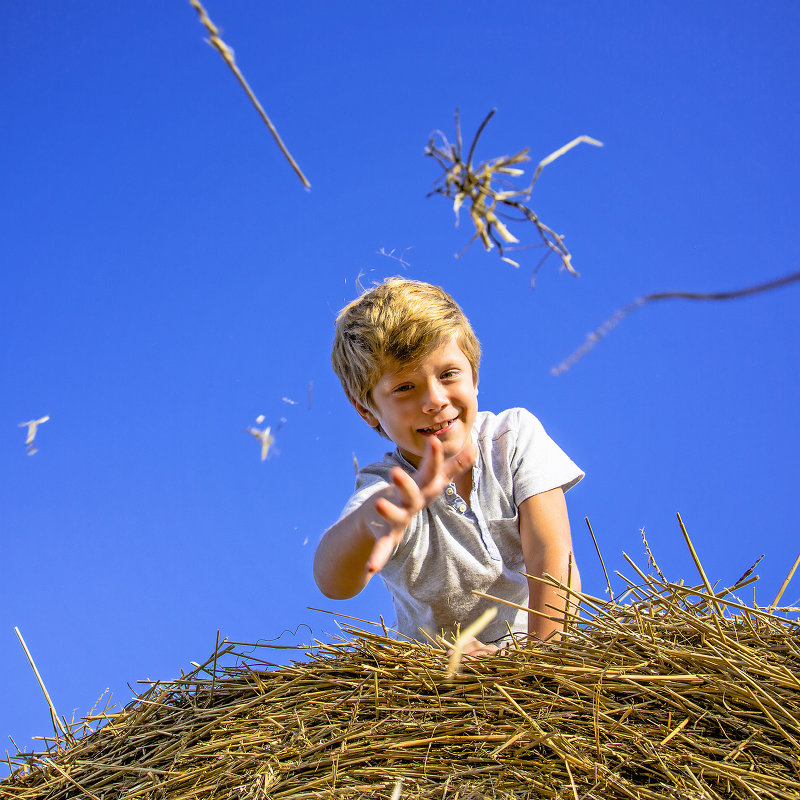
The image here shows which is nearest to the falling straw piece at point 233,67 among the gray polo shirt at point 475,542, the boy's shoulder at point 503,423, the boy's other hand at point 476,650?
→ the boy's other hand at point 476,650

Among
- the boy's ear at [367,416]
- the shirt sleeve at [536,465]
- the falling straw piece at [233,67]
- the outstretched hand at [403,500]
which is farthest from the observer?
the boy's ear at [367,416]

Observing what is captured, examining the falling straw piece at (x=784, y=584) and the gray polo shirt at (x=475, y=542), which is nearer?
the falling straw piece at (x=784, y=584)

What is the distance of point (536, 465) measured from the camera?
8.48 ft

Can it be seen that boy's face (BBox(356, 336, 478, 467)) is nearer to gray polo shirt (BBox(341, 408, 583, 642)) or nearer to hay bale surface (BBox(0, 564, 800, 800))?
gray polo shirt (BBox(341, 408, 583, 642))

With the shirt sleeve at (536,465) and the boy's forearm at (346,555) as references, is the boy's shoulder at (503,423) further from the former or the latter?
the boy's forearm at (346,555)

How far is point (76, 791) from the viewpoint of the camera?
1748mm

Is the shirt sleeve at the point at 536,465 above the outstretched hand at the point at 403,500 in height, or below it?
above

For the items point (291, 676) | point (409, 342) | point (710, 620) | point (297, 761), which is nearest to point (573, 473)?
point (409, 342)

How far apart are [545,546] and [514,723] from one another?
97 cm

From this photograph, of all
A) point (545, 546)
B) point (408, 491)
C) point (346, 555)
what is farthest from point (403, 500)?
point (545, 546)

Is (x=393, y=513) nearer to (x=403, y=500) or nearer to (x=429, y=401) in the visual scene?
(x=403, y=500)

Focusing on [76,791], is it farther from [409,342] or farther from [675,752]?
[409,342]

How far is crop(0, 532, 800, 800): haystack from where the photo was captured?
1332 millimetres

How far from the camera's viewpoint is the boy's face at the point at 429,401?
7.68ft
